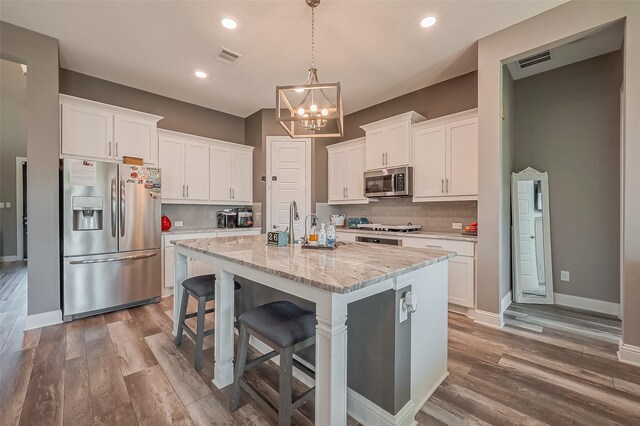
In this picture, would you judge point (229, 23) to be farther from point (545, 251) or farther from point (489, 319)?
point (545, 251)

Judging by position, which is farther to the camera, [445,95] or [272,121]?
[272,121]

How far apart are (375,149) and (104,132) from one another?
11.8ft

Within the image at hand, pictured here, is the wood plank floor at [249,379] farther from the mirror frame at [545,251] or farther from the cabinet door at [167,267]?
the cabinet door at [167,267]

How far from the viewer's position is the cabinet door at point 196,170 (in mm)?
4316

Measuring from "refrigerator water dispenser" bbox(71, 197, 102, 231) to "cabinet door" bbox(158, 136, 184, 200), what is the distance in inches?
41.5

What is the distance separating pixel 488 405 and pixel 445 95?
3611 millimetres

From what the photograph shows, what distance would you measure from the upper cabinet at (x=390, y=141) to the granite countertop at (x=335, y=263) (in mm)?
2155

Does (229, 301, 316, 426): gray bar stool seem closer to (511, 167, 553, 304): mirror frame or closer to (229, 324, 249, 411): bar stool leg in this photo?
(229, 324, 249, 411): bar stool leg

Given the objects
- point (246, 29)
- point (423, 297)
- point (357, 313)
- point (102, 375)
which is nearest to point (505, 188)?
point (423, 297)

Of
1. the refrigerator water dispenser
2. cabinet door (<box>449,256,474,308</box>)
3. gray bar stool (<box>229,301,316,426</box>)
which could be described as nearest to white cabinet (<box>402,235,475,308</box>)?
cabinet door (<box>449,256,474,308</box>)

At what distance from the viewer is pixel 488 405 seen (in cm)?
169

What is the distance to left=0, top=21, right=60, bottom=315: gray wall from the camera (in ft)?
9.05

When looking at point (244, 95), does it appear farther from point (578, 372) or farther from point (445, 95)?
point (578, 372)

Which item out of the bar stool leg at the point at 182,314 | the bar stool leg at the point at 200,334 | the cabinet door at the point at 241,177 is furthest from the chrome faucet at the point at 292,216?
the cabinet door at the point at 241,177
